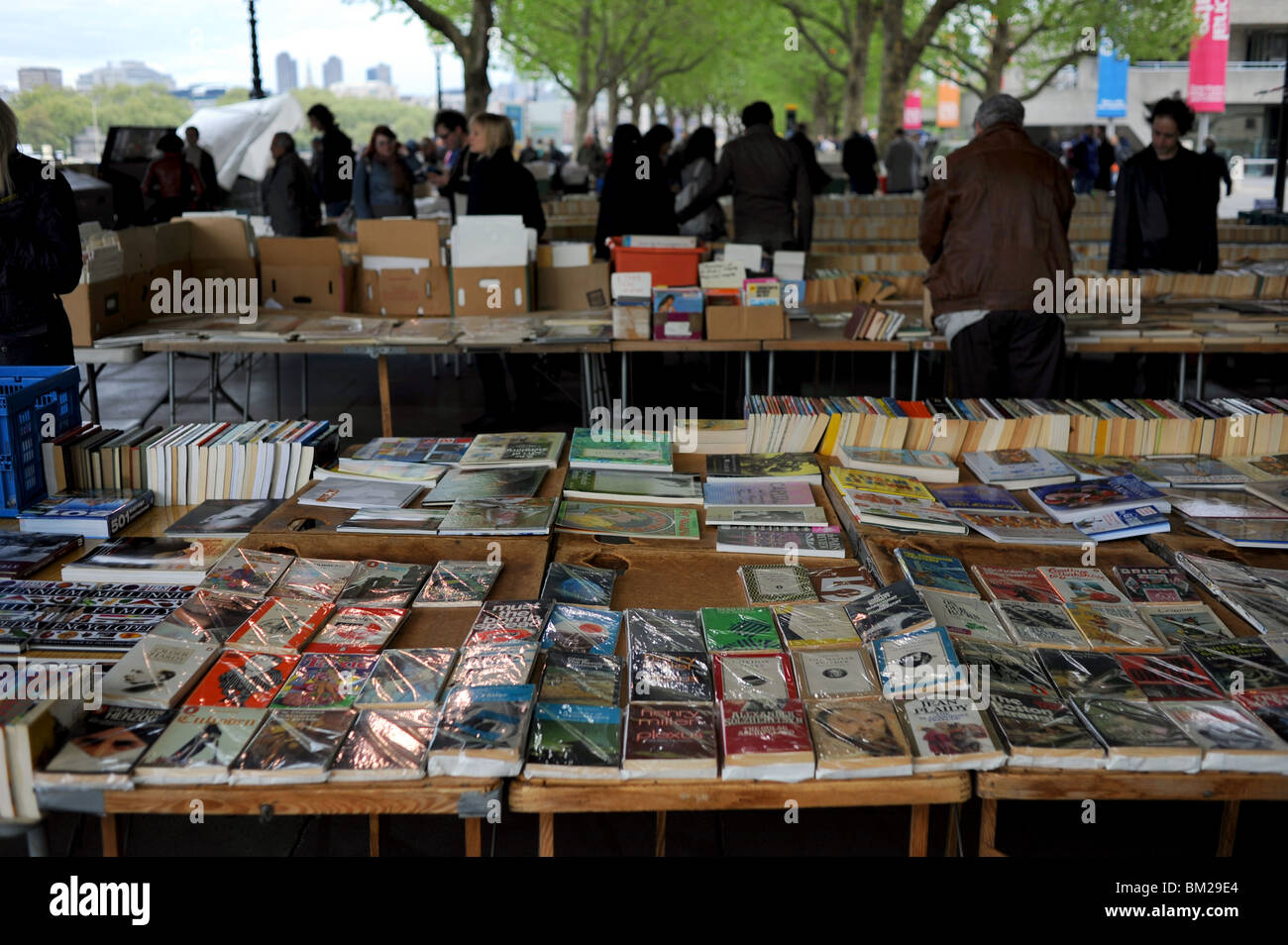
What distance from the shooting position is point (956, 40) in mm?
28562

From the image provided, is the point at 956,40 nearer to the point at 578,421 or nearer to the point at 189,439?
the point at 578,421

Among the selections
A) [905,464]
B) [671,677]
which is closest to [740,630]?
[671,677]

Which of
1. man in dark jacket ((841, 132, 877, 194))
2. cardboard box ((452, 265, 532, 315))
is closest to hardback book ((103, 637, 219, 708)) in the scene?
cardboard box ((452, 265, 532, 315))

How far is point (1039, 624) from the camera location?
8.09ft

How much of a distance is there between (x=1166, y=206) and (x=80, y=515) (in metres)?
6.07

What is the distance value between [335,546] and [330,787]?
114 centimetres

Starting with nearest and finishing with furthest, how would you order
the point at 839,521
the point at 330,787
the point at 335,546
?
the point at 330,787 < the point at 335,546 < the point at 839,521

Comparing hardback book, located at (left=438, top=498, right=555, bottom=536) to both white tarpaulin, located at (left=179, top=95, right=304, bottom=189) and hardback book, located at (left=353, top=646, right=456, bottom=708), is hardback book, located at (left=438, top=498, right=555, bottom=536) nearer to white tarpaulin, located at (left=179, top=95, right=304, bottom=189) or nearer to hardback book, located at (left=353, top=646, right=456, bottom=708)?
hardback book, located at (left=353, top=646, right=456, bottom=708)

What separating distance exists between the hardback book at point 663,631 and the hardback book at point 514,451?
110 cm

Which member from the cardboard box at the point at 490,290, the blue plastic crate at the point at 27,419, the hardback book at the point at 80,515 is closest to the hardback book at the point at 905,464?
the hardback book at the point at 80,515

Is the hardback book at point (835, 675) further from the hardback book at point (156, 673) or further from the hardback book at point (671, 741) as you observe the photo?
the hardback book at point (156, 673)

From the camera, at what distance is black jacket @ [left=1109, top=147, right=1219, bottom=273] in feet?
20.9

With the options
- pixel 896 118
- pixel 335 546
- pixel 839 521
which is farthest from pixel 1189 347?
pixel 896 118

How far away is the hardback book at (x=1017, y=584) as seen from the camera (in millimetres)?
2615
